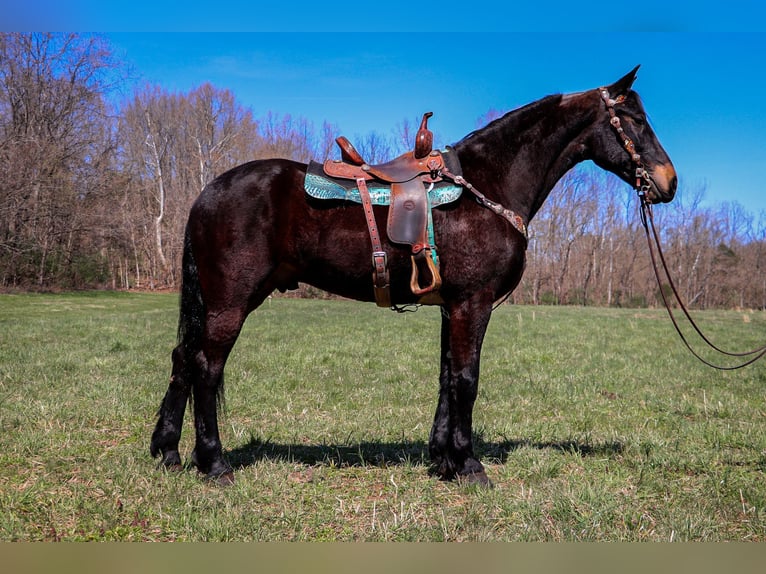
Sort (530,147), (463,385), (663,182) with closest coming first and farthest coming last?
(463,385) < (663,182) < (530,147)

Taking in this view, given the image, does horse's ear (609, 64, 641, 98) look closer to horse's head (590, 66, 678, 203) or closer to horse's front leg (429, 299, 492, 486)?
horse's head (590, 66, 678, 203)

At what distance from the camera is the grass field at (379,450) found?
339 centimetres

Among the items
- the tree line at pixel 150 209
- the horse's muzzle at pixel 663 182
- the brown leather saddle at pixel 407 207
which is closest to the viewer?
the brown leather saddle at pixel 407 207

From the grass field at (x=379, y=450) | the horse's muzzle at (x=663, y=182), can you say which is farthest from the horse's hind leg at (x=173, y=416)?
the horse's muzzle at (x=663, y=182)

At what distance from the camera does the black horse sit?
3.92 meters

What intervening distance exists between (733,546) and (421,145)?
3.09 m

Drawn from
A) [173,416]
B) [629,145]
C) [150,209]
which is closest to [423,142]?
[629,145]

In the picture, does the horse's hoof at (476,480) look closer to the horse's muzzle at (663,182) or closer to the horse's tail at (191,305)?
the horse's tail at (191,305)

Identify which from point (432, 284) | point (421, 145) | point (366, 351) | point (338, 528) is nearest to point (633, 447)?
point (432, 284)

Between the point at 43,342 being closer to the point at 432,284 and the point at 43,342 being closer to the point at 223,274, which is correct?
the point at 223,274

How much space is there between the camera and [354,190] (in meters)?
3.94

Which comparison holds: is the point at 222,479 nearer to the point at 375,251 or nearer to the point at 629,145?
the point at 375,251

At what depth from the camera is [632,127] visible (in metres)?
4.14

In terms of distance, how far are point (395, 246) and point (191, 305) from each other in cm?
164
